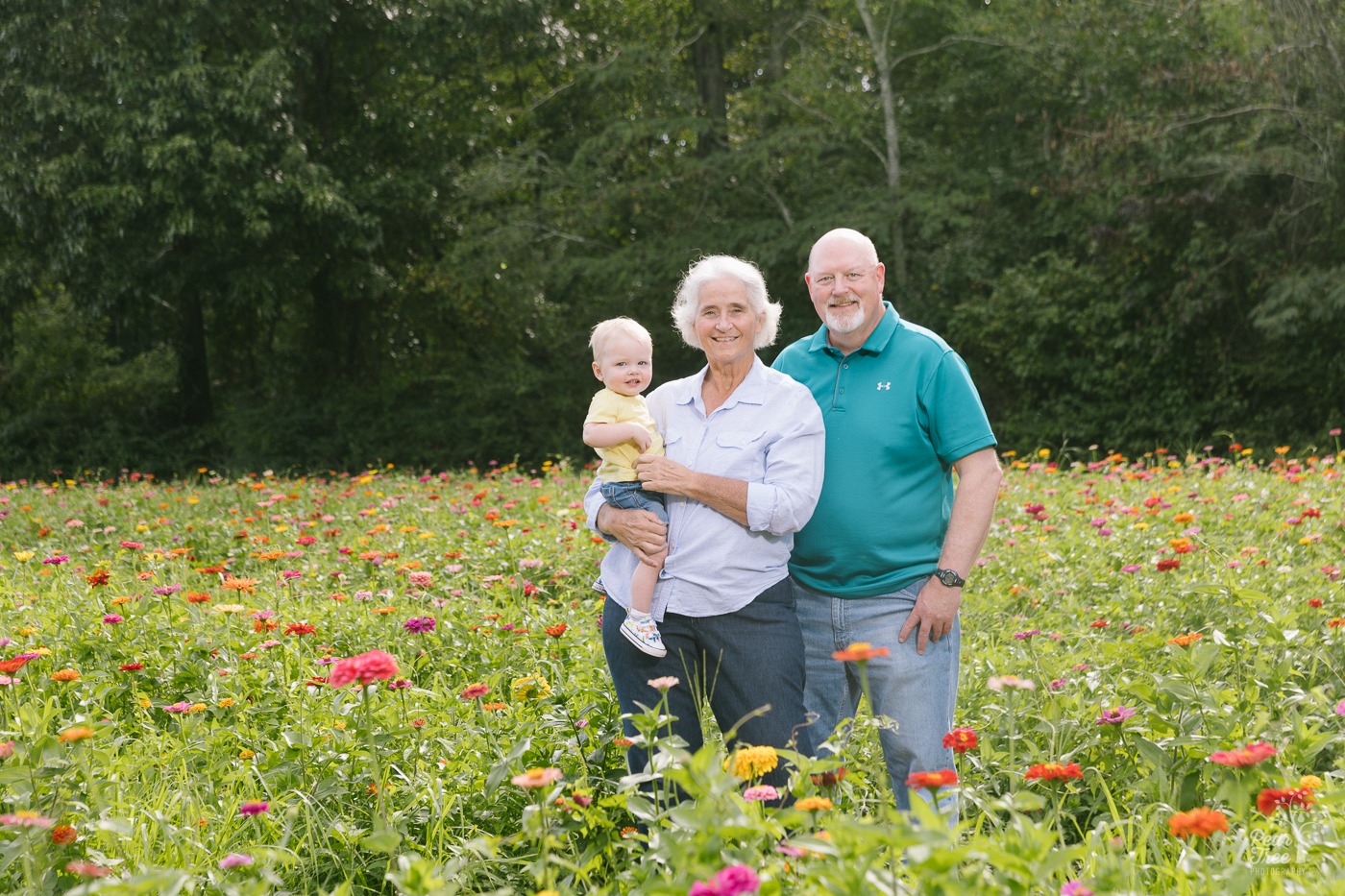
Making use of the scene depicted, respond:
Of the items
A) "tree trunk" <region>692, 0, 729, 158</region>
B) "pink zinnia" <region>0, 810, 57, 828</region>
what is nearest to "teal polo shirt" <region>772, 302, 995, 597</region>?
"pink zinnia" <region>0, 810, 57, 828</region>

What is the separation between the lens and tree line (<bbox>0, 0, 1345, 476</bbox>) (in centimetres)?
1451

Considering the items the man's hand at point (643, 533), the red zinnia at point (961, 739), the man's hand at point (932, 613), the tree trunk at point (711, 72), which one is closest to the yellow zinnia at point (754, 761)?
the red zinnia at point (961, 739)

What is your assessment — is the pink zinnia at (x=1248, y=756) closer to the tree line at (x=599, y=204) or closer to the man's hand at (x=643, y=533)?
the man's hand at (x=643, y=533)

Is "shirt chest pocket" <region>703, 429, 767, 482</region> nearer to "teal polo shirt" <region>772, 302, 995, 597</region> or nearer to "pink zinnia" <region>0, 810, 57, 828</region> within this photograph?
"teal polo shirt" <region>772, 302, 995, 597</region>

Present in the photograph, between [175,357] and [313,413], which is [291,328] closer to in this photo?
[175,357]

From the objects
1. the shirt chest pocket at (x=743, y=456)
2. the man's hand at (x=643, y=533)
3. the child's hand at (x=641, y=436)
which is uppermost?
the child's hand at (x=641, y=436)

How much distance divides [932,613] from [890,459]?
0.40m

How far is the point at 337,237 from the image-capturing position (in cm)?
1673

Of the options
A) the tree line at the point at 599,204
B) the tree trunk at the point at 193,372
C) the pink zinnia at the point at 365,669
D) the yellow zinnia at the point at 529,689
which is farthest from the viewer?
the tree trunk at the point at 193,372

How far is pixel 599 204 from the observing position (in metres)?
17.3

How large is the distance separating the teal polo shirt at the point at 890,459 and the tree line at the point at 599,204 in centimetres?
1235

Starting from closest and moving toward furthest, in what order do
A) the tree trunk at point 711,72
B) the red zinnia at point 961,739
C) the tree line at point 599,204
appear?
the red zinnia at point 961,739 < the tree line at point 599,204 < the tree trunk at point 711,72

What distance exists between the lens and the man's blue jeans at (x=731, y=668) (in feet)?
9.18

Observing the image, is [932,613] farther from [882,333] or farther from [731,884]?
[731,884]
